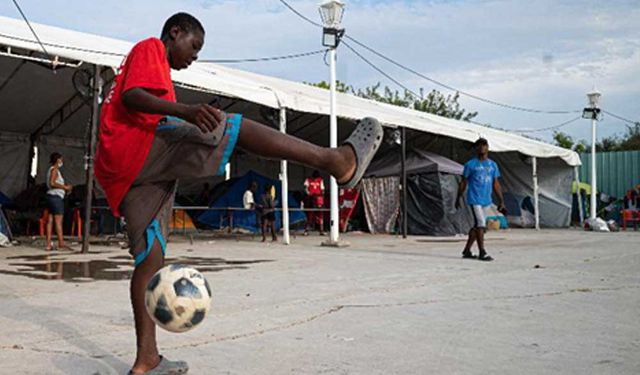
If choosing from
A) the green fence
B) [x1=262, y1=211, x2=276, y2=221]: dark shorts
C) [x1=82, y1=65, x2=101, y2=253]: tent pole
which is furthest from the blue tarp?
the green fence

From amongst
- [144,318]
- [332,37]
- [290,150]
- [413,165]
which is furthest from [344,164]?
[413,165]

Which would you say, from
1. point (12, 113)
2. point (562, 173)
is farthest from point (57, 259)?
point (562, 173)

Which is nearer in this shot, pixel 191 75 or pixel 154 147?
pixel 154 147

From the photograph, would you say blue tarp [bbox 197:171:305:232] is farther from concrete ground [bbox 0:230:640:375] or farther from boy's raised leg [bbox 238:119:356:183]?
boy's raised leg [bbox 238:119:356:183]

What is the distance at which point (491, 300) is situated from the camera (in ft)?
16.0

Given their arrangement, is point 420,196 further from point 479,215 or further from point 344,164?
point 344,164

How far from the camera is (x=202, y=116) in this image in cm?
246

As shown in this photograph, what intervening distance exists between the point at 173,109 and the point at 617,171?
80.4 feet

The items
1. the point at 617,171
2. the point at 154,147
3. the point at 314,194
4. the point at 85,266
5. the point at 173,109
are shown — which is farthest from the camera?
the point at 617,171

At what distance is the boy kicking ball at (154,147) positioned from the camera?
2.56m

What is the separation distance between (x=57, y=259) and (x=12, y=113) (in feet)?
27.0

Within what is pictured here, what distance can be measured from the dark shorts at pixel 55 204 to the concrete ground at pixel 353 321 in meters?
2.83

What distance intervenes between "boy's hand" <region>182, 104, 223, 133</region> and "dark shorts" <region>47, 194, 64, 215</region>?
8598mm

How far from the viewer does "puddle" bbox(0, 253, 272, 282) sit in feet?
21.6
